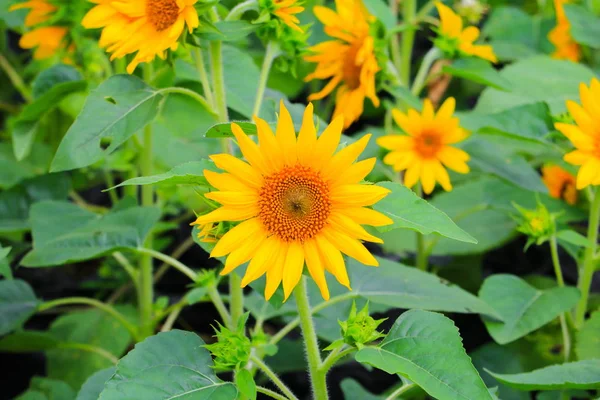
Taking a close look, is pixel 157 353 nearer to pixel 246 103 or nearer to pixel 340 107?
pixel 246 103

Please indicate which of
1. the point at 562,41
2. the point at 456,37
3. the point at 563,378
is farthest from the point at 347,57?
the point at 562,41

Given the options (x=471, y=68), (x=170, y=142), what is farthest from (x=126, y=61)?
(x=471, y=68)

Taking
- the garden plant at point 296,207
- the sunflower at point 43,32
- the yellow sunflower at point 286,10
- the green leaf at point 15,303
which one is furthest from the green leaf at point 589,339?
the sunflower at point 43,32

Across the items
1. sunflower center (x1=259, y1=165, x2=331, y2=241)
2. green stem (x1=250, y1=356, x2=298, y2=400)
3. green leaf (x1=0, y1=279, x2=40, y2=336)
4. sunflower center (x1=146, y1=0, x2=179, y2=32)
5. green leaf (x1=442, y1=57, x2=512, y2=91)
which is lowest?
green leaf (x1=0, y1=279, x2=40, y2=336)

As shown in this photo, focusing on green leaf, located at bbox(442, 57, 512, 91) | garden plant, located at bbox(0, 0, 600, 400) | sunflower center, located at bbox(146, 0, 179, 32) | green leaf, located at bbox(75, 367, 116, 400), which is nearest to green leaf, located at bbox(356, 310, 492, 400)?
garden plant, located at bbox(0, 0, 600, 400)

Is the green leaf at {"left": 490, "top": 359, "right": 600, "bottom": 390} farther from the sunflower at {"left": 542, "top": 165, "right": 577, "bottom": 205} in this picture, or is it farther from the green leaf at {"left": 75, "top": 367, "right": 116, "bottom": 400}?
the sunflower at {"left": 542, "top": 165, "right": 577, "bottom": 205}

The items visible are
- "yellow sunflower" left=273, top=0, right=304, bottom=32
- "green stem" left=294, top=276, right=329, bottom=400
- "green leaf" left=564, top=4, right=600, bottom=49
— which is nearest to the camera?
"green stem" left=294, top=276, right=329, bottom=400
